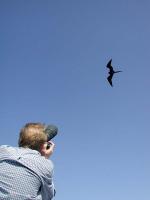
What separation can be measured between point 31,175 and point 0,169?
31 cm

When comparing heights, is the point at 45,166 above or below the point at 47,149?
below

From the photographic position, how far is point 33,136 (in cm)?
497

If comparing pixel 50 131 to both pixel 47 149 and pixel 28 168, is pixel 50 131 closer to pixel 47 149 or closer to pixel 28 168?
pixel 47 149

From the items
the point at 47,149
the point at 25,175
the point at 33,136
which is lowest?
the point at 25,175

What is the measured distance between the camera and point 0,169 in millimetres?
4934

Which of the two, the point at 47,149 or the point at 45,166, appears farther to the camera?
the point at 47,149

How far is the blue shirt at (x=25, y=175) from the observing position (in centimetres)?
483

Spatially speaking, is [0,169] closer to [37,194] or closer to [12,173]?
[12,173]

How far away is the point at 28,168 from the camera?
493 centimetres

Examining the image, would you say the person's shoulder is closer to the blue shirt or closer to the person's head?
the blue shirt

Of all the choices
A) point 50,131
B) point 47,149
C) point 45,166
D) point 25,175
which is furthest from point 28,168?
point 50,131

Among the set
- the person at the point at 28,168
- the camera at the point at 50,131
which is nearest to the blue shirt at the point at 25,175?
the person at the point at 28,168

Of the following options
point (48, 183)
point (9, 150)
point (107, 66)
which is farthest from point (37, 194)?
point (107, 66)

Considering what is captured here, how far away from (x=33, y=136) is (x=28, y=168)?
32 centimetres
